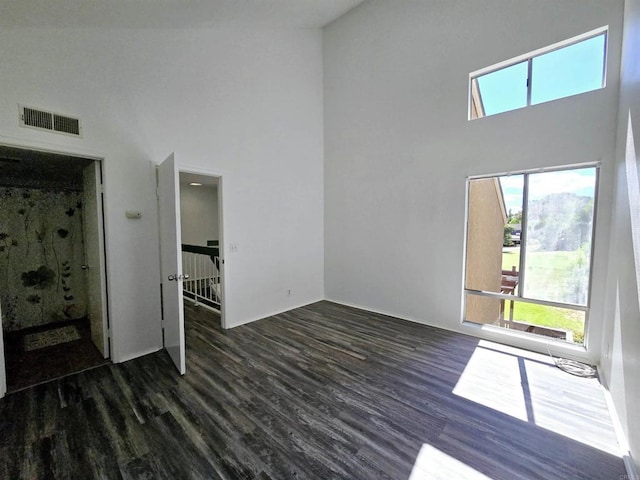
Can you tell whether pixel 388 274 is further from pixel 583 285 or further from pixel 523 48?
pixel 523 48

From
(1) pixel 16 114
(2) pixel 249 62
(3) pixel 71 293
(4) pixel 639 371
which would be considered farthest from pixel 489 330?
(3) pixel 71 293

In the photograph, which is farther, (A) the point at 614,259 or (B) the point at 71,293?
(B) the point at 71,293

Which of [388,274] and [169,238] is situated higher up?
[169,238]

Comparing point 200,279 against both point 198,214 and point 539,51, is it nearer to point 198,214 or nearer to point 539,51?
point 198,214

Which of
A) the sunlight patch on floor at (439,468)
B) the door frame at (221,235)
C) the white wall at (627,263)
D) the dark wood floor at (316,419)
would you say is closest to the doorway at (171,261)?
the dark wood floor at (316,419)

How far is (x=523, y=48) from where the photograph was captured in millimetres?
3168

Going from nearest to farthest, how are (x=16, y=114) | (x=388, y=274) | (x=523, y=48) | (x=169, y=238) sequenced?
(x=16, y=114) < (x=169, y=238) < (x=523, y=48) < (x=388, y=274)

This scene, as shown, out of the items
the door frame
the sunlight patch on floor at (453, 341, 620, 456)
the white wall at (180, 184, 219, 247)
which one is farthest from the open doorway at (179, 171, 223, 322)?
the sunlight patch on floor at (453, 341, 620, 456)

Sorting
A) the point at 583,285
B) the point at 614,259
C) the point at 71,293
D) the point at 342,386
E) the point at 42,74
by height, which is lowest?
the point at 342,386

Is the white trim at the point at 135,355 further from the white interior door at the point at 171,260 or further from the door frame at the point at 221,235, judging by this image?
the door frame at the point at 221,235

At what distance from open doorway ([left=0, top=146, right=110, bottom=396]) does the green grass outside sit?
499 centimetres

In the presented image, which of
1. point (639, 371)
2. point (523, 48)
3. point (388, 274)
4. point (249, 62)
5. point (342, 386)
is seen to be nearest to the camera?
point (639, 371)

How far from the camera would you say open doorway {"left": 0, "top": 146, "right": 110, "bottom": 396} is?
288cm

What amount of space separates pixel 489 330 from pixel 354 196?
9.63 feet
